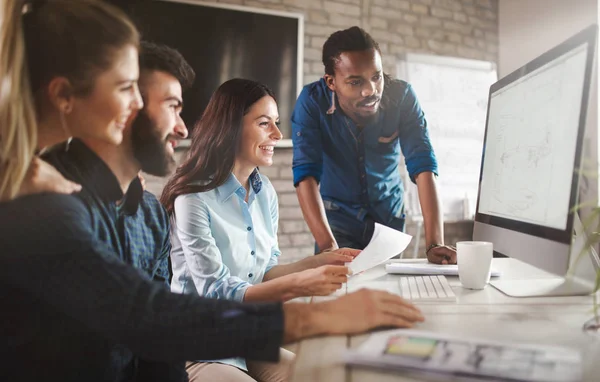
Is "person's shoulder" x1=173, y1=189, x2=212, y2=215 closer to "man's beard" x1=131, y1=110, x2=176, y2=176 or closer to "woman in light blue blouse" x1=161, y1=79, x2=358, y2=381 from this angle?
"woman in light blue blouse" x1=161, y1=79, x2=358, y2=381

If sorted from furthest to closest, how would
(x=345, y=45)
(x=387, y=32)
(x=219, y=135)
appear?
(x=387, y=32)
(x=345, y=45)
(x=219, y=135)

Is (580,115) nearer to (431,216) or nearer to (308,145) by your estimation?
(431,216)

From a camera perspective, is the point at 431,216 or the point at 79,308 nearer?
the point at 79,308

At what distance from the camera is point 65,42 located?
59 centimetres

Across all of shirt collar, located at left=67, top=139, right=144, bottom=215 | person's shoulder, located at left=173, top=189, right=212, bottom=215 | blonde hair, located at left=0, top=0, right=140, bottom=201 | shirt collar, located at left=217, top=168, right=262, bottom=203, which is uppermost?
blonde hair, located at left=0, top=0, right=140, bottom=201

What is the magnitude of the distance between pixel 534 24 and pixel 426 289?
235 cm

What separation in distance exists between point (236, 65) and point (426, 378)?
1515mm

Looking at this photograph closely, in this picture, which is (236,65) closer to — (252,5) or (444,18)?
(252,5)

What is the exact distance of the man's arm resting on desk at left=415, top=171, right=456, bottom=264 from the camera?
1237 millimetres

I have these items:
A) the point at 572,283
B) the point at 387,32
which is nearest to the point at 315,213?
the point at 572,283

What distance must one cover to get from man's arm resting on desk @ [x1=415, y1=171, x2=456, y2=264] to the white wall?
135 centimetres

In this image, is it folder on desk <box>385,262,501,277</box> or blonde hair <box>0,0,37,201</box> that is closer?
blonde hair <box>0,0,37,201</box>

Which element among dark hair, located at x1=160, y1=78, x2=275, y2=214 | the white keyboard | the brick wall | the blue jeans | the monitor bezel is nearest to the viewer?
the monitor bezel

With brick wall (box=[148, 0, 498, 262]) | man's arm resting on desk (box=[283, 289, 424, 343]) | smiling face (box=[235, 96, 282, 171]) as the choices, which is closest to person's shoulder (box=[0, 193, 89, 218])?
man's arm resting on desk (box=[283, 289, 424, 343])
